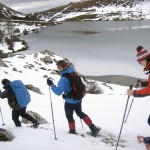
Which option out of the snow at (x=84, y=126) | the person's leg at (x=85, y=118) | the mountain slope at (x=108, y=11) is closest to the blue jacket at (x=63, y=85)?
the person's leg at (x=85, y=118)

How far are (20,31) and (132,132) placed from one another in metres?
104

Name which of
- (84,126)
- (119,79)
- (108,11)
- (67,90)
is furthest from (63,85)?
(108,11)

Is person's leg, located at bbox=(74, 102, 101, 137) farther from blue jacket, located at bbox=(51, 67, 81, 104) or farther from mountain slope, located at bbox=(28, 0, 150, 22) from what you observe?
mountain slope, located at bbox=(28, 0, 150, 22)

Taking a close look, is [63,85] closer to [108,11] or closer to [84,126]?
[84,126]

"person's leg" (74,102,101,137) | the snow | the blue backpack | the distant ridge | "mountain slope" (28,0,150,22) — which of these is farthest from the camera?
"mountain slope" (28,0,150,22)

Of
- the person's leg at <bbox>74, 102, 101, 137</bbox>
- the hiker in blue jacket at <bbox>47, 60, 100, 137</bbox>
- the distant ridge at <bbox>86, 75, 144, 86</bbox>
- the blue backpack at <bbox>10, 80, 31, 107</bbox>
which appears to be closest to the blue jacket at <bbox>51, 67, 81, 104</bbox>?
the hiker in blue jacket at <bbox>47, 60, 100, 137</bbox>

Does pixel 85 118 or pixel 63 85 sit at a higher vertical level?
pixel 63 85

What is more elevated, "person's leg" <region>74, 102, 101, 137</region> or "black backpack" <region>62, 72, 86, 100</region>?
"black backpack" <region>62, 72, 86, 100</region>

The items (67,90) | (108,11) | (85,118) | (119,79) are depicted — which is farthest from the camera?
(108,11)

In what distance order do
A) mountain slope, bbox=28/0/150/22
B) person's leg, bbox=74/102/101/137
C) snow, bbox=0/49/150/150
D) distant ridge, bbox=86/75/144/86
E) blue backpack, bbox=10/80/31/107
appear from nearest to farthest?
1. snow, bbox=0/49/150/150
2. person's leg, bbox=74/102/101/137
3. blue backpack, bbox=10/80/31/107
4. distant ridge, bbox=86/75/144/86
5. mountain slope, bbox=28/0/150/22

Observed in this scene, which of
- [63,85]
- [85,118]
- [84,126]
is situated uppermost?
[63,85]

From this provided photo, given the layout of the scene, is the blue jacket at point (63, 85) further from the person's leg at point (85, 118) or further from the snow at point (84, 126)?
the snow at point (84, 126)

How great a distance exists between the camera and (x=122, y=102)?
Answer: 543 inches

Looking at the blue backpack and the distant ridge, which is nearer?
the blue backpack
